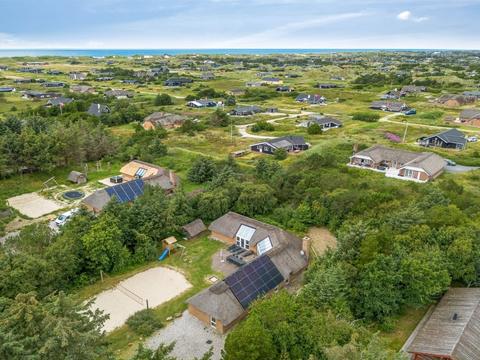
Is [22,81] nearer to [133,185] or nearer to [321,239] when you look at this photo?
[133,185]

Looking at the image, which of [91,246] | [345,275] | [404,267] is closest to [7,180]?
[91,246]

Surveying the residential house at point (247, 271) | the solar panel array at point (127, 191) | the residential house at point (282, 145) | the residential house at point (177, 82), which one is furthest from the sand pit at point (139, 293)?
the residential house at point (177, 82)

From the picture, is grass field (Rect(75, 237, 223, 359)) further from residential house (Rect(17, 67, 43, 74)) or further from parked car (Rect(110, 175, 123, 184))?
residential house (Rect(17, 67, 43, 74))

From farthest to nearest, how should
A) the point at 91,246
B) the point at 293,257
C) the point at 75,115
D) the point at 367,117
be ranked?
the point at 367,117
the point at 75,115
the point at 293,257
the point at 91,246

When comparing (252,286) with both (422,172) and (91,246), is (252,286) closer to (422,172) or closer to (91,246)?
(91,246)

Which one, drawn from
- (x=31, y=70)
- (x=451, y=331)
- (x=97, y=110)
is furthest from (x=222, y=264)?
(x=31, y=70)

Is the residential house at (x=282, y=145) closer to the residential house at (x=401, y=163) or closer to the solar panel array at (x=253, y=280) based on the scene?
the residential house at (x=401, y=163)

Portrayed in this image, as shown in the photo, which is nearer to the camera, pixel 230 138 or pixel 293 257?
pixel 293 257
